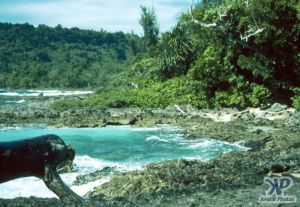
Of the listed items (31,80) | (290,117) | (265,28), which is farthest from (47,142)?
(31,80)

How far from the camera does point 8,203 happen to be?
752 cm

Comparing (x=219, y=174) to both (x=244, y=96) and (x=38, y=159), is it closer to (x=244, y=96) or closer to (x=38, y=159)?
(x=38, y=159)

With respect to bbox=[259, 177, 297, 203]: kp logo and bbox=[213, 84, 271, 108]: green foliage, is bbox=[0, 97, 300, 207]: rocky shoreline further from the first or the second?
Answer: bbox=[213, 84, 271, 108]: green foliage

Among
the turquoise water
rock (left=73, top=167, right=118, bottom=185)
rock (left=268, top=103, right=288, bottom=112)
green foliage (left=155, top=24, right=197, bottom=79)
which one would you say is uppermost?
green foliage (left=155, top=24, right=197, bottom=79)

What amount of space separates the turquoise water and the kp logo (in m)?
7.04

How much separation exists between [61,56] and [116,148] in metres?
134

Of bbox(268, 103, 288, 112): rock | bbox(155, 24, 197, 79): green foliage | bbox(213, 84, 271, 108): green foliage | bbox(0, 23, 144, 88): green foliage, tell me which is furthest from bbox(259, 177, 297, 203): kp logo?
bbox(0, 23, 144, 88): green foliage

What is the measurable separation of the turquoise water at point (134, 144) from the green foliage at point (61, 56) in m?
55.1

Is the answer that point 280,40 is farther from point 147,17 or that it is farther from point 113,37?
point 113,37

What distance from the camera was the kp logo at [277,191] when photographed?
7.08 metres

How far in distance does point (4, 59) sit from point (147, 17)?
93.4 meters

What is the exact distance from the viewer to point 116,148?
19.7m

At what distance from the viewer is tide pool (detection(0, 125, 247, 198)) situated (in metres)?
12.3

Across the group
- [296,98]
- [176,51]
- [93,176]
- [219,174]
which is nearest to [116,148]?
[93,176]
